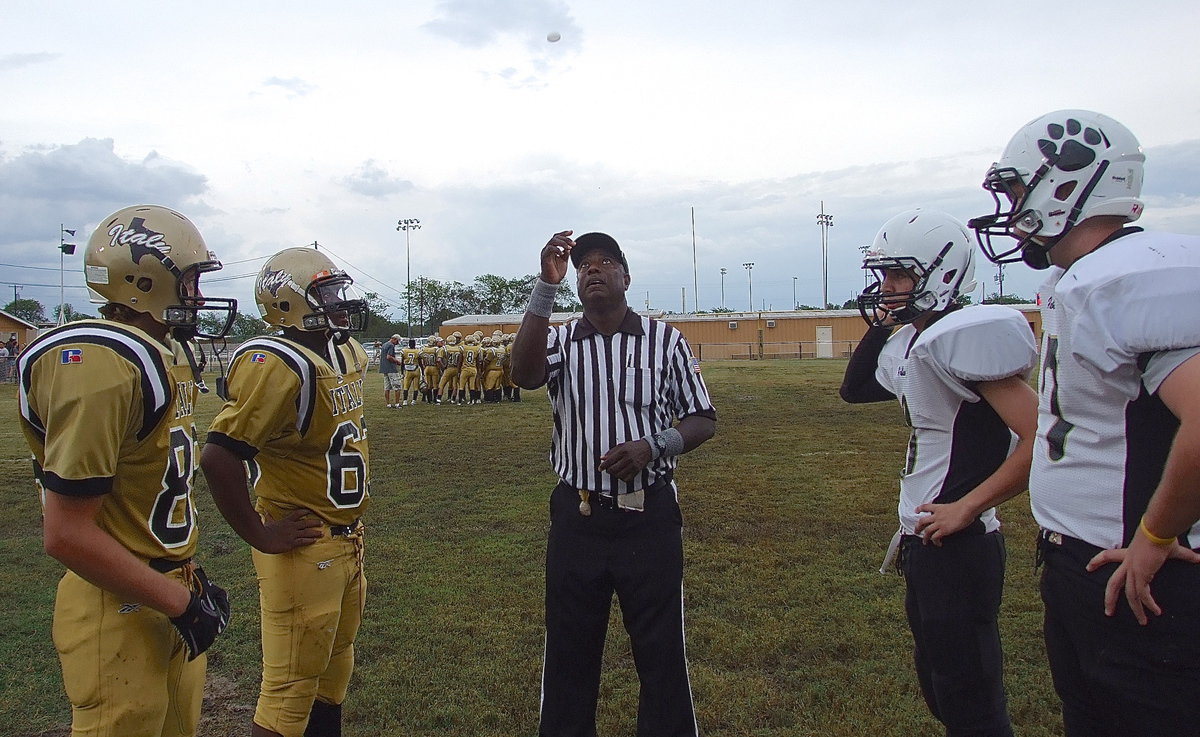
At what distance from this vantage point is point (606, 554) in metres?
3.19

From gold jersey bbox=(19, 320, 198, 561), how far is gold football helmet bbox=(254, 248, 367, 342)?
721 millimetres

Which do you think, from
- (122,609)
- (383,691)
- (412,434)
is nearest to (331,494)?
(122,609)

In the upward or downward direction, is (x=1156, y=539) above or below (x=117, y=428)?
below

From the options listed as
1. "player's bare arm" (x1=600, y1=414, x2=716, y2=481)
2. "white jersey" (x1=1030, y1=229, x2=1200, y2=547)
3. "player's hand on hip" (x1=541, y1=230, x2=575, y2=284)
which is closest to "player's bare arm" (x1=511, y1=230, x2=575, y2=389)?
"player's hand on hip" (x1=541, y1=230, x2=575, y2=284)

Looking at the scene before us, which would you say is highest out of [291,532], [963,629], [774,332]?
[774,332]

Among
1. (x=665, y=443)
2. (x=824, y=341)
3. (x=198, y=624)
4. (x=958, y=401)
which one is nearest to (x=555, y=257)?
(x=665, y=443)

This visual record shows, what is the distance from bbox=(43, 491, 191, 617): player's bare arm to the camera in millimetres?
2070

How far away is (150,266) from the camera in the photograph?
8.19ft

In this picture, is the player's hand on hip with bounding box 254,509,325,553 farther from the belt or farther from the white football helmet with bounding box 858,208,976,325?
the white football helmet with bounding box 858,208,976,325

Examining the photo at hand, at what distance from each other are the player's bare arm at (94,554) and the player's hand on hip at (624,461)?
1.51 metres

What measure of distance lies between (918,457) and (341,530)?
213 cm

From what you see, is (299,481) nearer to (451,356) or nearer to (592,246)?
(592,246)

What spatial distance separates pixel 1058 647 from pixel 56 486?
8.63 ft

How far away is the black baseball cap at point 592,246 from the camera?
11.4 ft
